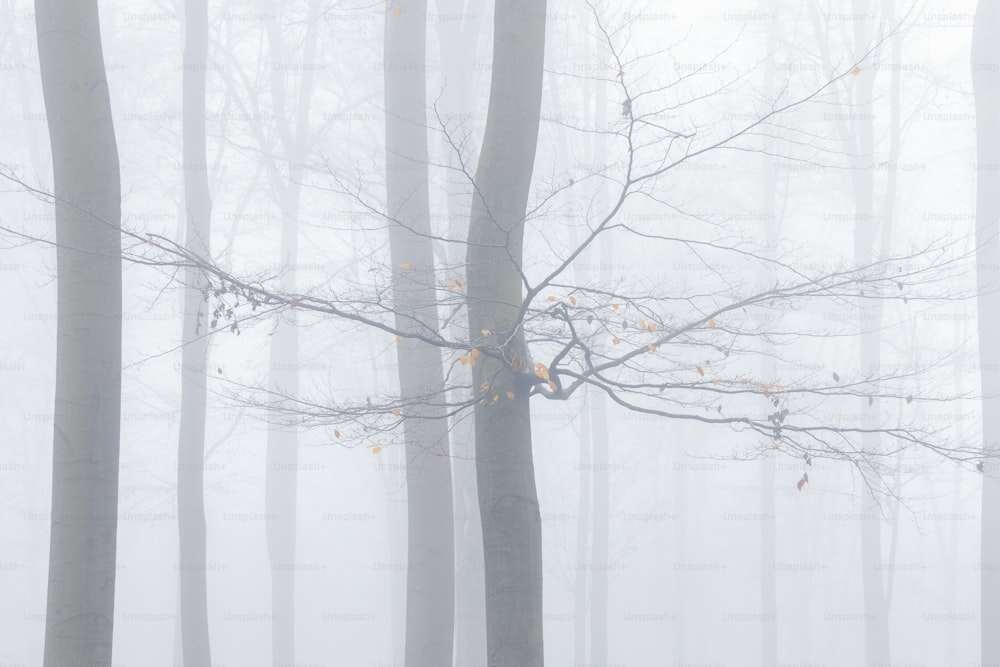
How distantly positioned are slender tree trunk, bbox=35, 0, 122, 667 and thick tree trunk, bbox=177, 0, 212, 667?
4977mm

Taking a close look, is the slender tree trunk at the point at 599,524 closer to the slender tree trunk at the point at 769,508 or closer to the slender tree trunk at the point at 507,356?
the slender tree trunk at the point at 769,508

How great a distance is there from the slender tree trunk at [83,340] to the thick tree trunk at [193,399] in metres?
4.98

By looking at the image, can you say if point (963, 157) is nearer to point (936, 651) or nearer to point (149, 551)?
point (936, 651)

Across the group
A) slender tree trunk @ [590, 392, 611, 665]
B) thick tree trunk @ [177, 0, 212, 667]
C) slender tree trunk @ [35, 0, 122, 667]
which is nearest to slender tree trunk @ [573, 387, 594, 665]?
slender tree trunk @ [590, 392, 611, 665]

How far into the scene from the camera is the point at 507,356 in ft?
17.0

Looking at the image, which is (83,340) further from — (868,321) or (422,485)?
(868,321)

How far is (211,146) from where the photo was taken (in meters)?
17.7

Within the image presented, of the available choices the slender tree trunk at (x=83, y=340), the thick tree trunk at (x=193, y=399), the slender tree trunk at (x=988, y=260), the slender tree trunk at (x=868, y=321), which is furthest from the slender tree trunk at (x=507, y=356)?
the slender tree trunk at (x=868, y=321)

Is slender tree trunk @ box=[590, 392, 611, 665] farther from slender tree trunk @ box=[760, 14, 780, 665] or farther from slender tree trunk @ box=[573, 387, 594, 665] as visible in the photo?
slender tree trunk @ box=[760, 14, 780, 665]

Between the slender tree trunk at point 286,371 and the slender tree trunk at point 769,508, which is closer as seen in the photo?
the slender tree trunk at point 286,371

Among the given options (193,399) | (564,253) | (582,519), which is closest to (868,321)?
(564,253)

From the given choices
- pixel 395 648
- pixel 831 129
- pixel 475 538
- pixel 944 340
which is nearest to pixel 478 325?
pixel 475 538

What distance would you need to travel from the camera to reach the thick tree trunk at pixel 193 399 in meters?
11.1

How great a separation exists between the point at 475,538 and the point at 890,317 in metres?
12.6
